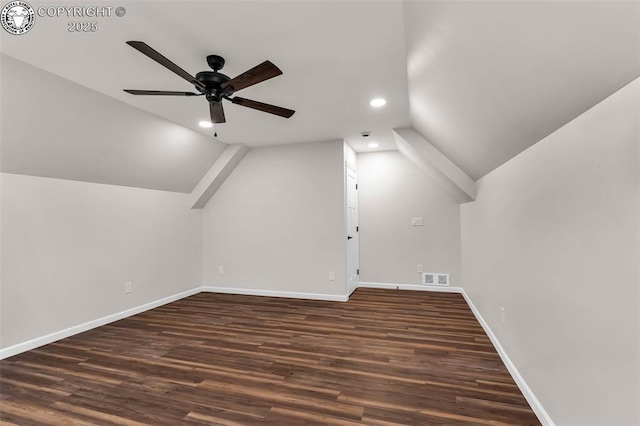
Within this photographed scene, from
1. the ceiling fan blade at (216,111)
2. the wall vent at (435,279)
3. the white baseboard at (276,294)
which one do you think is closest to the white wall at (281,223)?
the white baseboard at (276,294)

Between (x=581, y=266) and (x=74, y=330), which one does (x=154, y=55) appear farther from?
(x=74, y=330)

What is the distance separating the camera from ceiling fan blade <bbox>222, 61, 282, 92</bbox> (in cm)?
182

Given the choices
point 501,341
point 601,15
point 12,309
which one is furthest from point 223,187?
point 601,15

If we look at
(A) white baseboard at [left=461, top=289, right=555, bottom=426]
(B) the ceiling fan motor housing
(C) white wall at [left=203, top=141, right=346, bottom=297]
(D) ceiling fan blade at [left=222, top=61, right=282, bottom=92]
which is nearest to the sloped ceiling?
(D) ceiling fan blade at [left=222, top=61, right=282, bottom=92]

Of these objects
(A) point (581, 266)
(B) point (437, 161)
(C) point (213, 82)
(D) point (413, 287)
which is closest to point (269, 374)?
(A) point (581, 266)

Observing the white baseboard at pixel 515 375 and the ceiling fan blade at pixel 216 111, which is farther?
the ceiling fan blade at pixel 216 111

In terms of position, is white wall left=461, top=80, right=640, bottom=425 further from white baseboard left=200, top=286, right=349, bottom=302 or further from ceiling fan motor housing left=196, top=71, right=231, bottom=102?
white baseboard left=200, top=286, right=349, bottom=302

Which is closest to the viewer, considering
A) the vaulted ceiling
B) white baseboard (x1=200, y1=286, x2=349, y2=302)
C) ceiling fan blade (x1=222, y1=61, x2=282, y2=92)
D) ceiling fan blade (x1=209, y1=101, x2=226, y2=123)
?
the vaulted ceiling

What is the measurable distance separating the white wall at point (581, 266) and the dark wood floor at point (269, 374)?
19.2 inches

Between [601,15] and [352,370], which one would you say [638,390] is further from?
[352,370]

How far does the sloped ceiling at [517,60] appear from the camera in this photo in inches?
37.8

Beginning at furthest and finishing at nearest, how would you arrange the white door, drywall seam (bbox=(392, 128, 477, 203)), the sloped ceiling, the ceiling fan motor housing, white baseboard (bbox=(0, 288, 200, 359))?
the white door, drywall seam (bbox=(392, 128, 477, 203)), white baseboard (bbox=(0, 288, 200, 359)), the ceiling fan motor housing, the sloped ceiling

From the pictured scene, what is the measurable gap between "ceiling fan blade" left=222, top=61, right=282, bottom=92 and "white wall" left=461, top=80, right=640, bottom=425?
5.44 feet

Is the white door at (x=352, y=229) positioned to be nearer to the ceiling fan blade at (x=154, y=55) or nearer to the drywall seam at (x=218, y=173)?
the drywall seam at (x=218, y=173)
